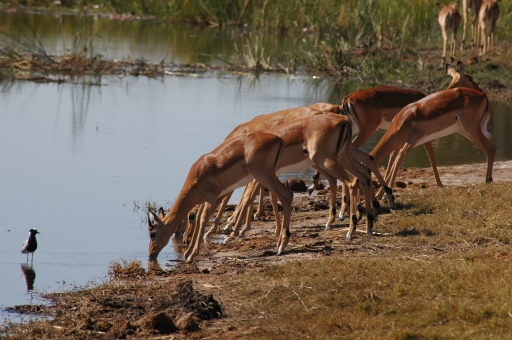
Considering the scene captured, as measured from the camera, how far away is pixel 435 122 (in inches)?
398

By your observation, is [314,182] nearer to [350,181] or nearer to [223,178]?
[350,181]

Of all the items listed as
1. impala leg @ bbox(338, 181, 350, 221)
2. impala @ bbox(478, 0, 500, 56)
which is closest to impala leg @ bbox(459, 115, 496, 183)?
impala leg @ bbox(338, 181, 350, 221)

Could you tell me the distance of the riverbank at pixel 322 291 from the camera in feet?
18.2

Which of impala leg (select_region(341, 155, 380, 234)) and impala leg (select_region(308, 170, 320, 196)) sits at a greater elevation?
impala leg (select_region(341, 155, 380, 234))

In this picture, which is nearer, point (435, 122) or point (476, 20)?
point (435, 122)

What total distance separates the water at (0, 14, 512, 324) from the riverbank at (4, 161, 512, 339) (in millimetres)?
780

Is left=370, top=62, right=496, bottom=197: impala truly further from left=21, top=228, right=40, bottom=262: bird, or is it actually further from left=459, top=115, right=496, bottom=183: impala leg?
left=21, top=228, right=40, bottom=262: bird

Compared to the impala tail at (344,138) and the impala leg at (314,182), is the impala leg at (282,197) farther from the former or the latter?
the impala leg at (314,182)

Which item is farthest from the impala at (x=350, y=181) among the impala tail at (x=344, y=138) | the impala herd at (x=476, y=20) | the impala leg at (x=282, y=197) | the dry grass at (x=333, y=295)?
the impala herd at (x=476, y=20)

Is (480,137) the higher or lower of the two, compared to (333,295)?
higher

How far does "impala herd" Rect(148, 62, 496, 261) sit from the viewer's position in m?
8.07

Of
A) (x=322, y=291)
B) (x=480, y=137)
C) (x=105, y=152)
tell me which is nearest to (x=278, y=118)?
(x=480, y=137)

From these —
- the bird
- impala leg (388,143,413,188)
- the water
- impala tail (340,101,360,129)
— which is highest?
impala tail (340,101,360,129)

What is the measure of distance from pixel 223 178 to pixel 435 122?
3.16m
